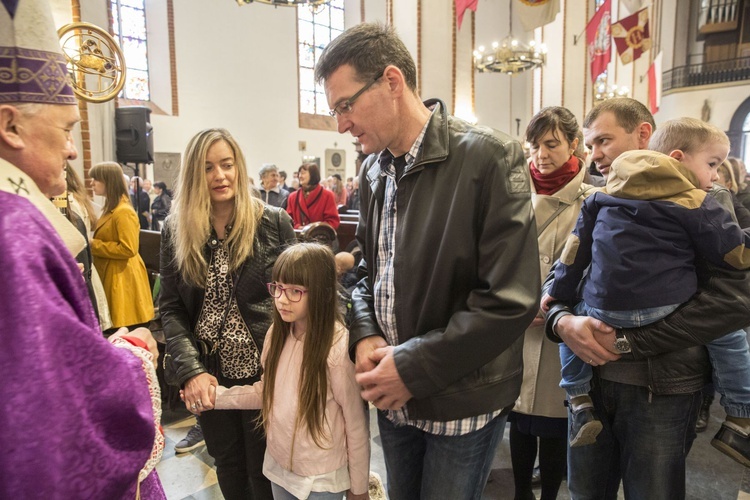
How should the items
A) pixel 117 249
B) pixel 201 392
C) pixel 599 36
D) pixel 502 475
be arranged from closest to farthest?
1. pixel 201 392
2. pixel 502 475
3. pixel 117 249
4. pixel 599 36

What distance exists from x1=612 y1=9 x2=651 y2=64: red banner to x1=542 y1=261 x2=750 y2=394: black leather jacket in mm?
9297

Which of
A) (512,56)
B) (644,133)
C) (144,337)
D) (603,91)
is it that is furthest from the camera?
(603,91)

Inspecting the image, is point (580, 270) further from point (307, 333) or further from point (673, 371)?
point (307, 333)

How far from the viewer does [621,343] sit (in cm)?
139

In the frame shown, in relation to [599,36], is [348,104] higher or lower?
lower

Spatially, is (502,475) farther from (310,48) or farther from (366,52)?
(310,48)

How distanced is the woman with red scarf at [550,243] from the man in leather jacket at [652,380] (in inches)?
13.7

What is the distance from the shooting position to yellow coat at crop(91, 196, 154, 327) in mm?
3430

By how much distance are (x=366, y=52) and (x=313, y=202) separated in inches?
158

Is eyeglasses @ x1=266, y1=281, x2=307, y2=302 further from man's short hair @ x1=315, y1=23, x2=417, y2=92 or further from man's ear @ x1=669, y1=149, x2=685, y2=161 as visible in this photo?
man's ear @ x1=669, y1=149, x2=685, y2=161

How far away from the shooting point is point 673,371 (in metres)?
1.38

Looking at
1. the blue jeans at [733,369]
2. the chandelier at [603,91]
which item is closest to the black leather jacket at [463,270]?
the blue jeans at [733,369]

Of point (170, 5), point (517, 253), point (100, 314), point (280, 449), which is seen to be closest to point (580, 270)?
point (517, 253)

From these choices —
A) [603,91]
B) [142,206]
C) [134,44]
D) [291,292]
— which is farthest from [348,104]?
[603,91]
